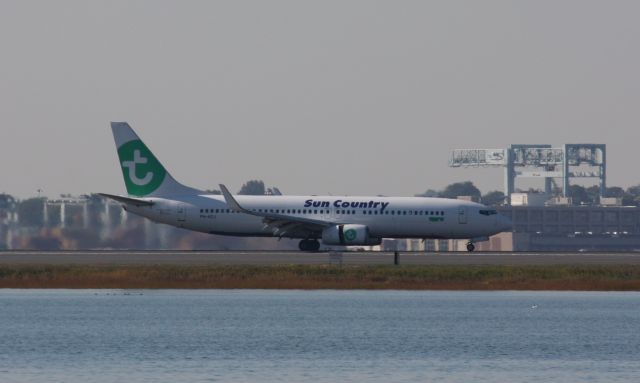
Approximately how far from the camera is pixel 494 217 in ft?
327

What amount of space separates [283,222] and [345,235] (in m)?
4.08

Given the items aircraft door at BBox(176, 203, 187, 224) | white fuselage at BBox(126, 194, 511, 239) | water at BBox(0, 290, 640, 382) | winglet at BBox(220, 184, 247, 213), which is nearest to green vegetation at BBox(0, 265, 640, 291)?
water at BBox(0, 290, 640, 382)

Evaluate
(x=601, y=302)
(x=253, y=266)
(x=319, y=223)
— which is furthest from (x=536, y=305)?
(x=319, y=223)

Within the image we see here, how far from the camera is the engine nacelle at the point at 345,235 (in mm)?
96500

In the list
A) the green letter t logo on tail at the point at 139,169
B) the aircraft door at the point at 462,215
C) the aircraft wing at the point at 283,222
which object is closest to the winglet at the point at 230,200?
the aircraft wing at the point at 283,222

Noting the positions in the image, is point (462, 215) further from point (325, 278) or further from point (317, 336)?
point (317, 336)

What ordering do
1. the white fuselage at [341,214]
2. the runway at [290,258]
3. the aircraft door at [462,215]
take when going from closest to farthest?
the runway at [290,258] → the white fuselage at [341,214] → the aircraft door at [462,215]

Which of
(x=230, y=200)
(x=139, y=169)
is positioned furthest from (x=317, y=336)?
(x=139, y=169)

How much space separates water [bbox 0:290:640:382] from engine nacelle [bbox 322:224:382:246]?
→ 25.7 metres

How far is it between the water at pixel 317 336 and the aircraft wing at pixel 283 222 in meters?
24.4

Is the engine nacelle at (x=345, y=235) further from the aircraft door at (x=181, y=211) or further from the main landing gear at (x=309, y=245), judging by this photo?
the aircraft door at (x=181, y=211)

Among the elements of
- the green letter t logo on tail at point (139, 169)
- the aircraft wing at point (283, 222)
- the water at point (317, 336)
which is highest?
the green letter t logo on tail at point (139, 169)

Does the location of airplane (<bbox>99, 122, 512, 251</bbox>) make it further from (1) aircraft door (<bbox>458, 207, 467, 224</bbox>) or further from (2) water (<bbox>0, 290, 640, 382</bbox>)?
(2) water (<bbox>0, 290, 640, 382</bbox>)

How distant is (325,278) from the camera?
240 ft
